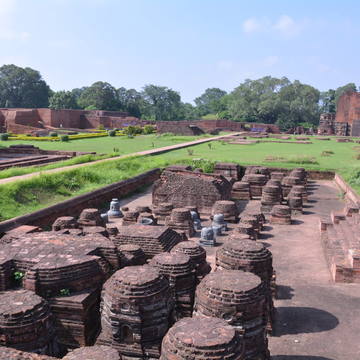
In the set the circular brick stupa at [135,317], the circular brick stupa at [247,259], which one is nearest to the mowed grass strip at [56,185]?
the circular brick stupa at [247,259]

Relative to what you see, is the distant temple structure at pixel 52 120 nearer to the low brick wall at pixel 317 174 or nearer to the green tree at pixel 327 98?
the low brick wall at pixel 317 174

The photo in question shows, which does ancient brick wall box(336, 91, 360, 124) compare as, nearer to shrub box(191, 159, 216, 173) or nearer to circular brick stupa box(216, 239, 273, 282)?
shrub box(191, 159, 216, 173)

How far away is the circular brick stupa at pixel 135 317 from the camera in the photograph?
4.00 meters

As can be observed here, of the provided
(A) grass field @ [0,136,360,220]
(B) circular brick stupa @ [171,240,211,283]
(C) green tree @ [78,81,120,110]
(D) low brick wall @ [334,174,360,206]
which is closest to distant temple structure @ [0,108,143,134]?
(C) green tree @ [78,81,120,110]

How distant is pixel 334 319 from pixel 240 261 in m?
1.49

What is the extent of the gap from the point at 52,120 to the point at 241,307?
40.4 m

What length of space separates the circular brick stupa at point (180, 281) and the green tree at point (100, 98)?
55.8 m

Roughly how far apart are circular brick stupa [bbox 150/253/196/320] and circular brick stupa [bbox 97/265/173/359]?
81 centimetres

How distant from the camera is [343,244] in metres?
7.82

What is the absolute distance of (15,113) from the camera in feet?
127

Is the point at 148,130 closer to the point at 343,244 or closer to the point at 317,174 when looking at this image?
the point at 317,174

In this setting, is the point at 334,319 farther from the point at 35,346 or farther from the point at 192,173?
the point at 192,173

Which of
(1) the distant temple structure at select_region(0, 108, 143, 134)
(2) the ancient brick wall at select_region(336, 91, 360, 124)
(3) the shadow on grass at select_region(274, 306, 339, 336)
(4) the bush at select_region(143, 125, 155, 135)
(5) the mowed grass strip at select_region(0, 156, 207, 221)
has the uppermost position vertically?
(2) the ancient brick wall at select_region(336, 91, 360, 124)

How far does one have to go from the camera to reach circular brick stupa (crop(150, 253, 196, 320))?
16.3 ft
